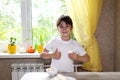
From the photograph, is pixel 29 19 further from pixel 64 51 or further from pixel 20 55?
pixel 64 51

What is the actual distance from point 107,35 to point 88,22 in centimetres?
32

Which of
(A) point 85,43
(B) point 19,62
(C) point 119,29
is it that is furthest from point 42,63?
(C) point 119,29

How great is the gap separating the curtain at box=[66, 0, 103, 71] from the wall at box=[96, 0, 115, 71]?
5.4 inches

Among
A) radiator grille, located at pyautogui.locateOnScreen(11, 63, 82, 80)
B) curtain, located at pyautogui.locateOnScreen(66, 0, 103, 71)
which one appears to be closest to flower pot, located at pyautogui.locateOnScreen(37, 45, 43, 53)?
radiator grille, located at pyautogui.locateOnScreen(11, 63, 82, 80)

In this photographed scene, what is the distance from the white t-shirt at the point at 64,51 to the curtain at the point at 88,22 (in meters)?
0.61

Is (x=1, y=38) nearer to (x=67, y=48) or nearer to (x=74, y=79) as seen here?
(x=67, y=48)

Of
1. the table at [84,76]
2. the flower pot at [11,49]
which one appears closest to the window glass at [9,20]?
the flower pot at [11,49]

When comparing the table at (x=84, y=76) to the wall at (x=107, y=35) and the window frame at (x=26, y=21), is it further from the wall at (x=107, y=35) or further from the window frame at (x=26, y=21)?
the window frame at (x=26, y=21)

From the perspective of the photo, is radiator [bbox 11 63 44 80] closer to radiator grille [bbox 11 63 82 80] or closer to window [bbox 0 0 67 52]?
radiator grille [bbox 11 63 82 80]

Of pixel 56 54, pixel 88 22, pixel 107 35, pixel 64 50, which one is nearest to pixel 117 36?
pixel 107 35

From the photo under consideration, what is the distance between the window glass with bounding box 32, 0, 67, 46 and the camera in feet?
8.98

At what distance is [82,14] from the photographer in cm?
249

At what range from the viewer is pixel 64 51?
1.88m

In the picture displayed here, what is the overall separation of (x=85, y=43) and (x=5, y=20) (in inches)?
40.6
